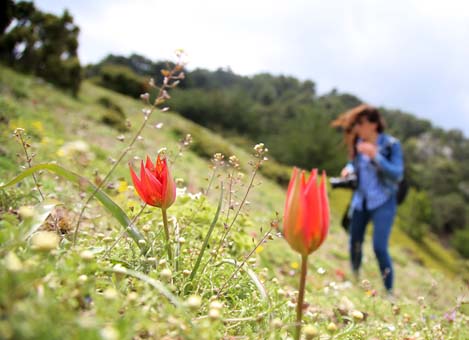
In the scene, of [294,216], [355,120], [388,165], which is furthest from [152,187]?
[355,120]

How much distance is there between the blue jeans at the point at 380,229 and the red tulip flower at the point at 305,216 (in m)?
3.33

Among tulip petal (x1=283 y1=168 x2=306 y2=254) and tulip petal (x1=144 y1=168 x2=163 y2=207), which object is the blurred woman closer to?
tulip petal (x1=144 y1=168 x2=163 y2=207)

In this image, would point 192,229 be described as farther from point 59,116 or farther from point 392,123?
point 392,123

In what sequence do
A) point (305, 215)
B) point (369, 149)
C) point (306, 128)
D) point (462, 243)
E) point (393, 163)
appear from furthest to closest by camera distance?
point (462, 243), point (306, 128), point (393, 163), point (369, 149), point (305, 215)

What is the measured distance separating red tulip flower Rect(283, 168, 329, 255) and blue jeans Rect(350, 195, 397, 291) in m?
3.33

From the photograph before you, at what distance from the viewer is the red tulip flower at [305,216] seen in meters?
0.88

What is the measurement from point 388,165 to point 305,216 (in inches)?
136

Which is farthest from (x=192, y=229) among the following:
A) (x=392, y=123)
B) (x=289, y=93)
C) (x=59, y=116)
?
(x=392, y=123)

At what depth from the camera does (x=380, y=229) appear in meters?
4.08

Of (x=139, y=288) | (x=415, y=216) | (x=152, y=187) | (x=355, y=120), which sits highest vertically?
(x=355, y=120)

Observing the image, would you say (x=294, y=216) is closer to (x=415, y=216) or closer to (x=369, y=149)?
(x=369, y=149)

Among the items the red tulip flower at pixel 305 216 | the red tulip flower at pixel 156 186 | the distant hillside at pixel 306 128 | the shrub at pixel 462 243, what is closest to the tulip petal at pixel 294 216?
the red tulip flower at pixel 305 216

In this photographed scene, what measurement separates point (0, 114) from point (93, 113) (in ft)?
23.5

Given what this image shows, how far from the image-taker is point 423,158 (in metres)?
63.2
